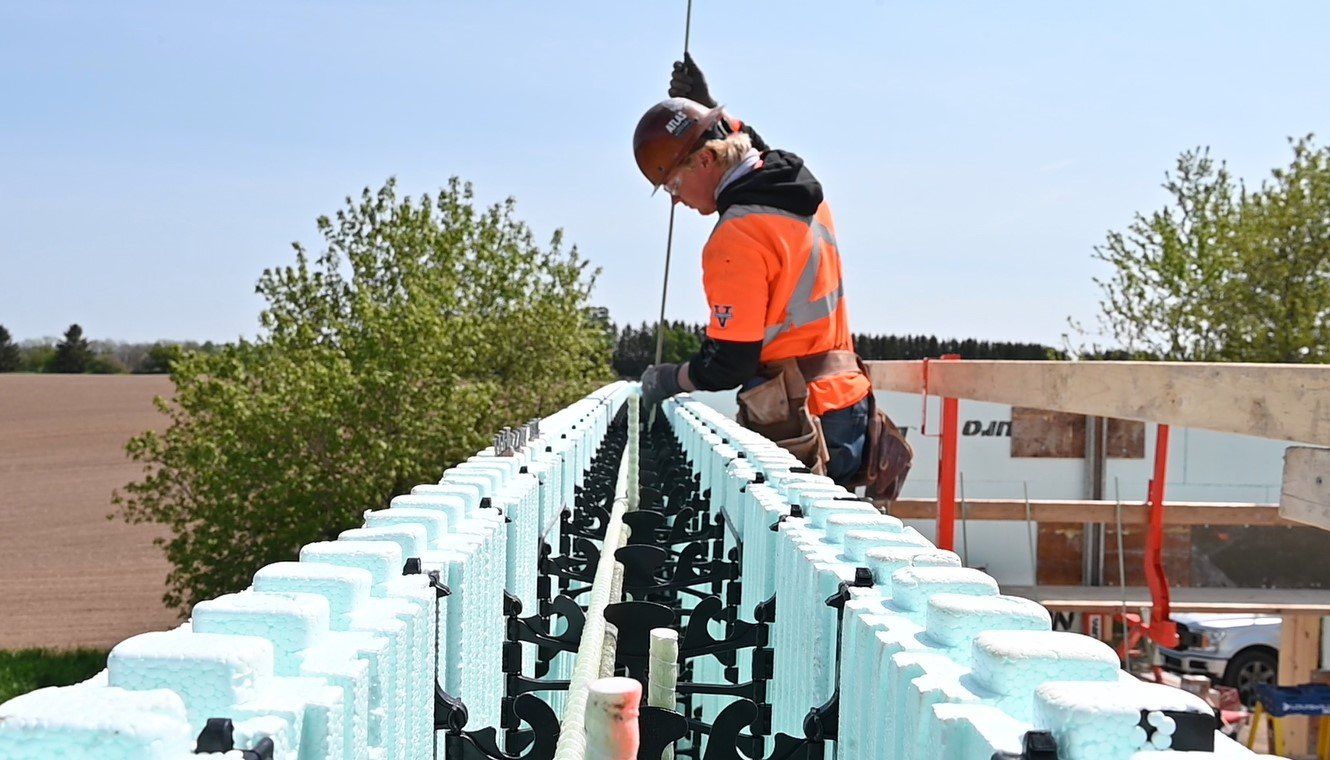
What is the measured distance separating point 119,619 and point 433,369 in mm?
14236

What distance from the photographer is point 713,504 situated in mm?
4574

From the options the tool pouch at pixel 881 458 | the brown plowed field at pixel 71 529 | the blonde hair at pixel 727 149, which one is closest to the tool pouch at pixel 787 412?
the tool pouch at pixel 881 458

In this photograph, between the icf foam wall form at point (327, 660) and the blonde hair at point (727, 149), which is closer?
the icf foam wall form at point (327, 660)

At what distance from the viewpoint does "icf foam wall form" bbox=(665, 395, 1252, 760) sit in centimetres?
122

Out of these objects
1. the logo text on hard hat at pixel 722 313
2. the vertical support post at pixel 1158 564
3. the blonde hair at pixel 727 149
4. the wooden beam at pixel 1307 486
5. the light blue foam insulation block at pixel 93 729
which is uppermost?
the blonde hair at pixel 727 149

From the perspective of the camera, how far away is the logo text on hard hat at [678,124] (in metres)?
5.27

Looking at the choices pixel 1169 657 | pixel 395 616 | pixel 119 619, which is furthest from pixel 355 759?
pixel 119 619

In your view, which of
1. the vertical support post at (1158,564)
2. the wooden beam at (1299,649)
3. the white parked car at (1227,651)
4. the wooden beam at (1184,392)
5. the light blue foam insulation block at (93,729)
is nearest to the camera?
Answer: the light blue foam insulation block at (93,729)

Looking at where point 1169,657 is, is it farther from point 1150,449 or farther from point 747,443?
point 747,443

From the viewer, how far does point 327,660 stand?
151 centimetres

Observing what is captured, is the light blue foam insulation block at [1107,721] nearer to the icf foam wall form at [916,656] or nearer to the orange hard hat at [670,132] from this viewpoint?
the icf foam wall form at [916,656]

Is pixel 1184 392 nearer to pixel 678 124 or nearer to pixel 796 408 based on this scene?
pixel 796 408

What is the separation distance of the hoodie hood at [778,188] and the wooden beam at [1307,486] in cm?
216

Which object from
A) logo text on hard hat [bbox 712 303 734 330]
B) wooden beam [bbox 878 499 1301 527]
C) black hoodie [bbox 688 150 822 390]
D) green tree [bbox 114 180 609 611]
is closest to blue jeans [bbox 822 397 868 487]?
black hoodie [bbox 688 150 822 390]
